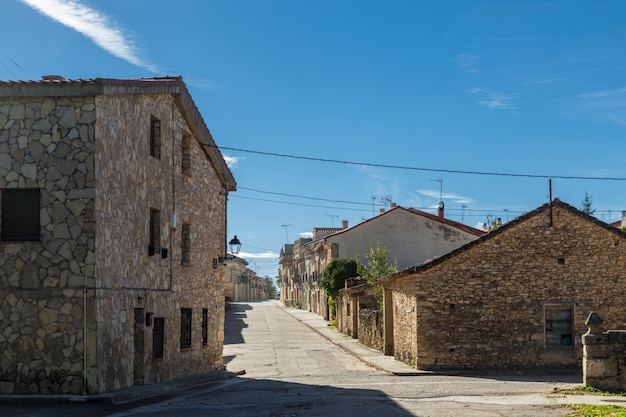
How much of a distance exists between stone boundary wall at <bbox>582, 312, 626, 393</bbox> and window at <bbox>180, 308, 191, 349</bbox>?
11.2m

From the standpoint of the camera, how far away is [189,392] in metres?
18.4

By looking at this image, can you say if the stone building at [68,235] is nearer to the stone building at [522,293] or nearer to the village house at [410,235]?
the stone building at [522,293]

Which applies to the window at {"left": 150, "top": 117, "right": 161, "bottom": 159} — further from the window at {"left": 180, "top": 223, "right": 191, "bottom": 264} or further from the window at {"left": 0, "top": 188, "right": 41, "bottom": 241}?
the window at {"left": 0, "top": 188, "right": 41, "bottom": 241}

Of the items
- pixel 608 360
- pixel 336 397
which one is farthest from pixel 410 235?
pixel 336 397

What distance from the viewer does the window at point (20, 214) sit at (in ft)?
52.6

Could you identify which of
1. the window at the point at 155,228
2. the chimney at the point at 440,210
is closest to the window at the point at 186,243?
the window at the point at 155,228

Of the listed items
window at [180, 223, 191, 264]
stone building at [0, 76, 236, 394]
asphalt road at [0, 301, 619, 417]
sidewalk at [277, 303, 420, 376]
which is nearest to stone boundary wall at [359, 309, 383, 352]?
sidewalk at [277, 303, 420, 376]

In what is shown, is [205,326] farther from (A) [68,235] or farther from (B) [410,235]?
(B) [410,235]

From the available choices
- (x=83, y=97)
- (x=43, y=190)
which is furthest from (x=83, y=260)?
(x=83, y=97)

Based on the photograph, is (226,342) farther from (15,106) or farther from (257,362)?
(15,106)

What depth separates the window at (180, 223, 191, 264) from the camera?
76.8 ft

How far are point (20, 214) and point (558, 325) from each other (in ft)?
59.8

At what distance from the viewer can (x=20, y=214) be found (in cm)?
1611

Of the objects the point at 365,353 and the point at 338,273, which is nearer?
the point at 365,353
